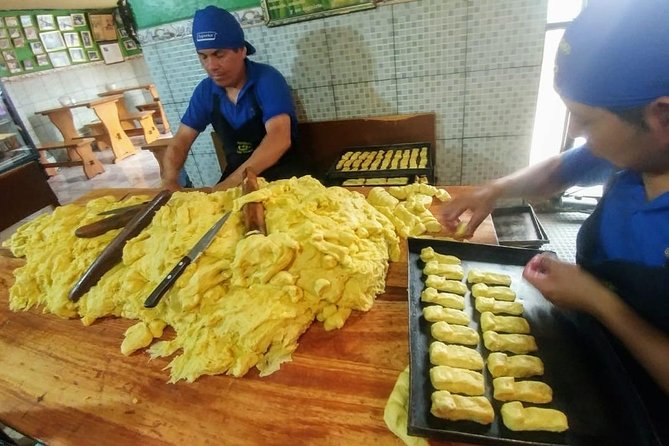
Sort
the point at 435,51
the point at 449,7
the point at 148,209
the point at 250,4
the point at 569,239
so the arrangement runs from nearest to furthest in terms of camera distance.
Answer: the point at 148,209, the point at 449,7, the point at 435,51, the point at 250,4, the point at 569,239

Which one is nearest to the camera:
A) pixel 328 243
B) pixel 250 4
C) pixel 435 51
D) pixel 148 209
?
pixel 328 243

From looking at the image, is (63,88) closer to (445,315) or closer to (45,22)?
(45,22)

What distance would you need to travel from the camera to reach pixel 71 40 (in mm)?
8625

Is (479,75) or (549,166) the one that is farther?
(479,75)

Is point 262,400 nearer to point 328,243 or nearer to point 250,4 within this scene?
point 328,243

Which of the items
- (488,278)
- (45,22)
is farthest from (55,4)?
(488,278)

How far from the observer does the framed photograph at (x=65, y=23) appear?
327 inches

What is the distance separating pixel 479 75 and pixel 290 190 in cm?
179

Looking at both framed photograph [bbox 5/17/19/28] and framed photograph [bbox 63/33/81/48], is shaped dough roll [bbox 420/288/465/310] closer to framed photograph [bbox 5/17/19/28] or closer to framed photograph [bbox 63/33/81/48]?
framed photograph [bbox 5/17/19/28]

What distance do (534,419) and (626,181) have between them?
26.5 inches

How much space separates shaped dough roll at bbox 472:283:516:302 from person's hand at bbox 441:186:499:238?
32 cm

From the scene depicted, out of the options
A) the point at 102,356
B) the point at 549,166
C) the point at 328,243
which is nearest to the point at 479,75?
the point at 549,166

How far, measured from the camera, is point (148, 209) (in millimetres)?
1574

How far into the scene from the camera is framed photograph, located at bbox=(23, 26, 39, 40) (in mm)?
7480
